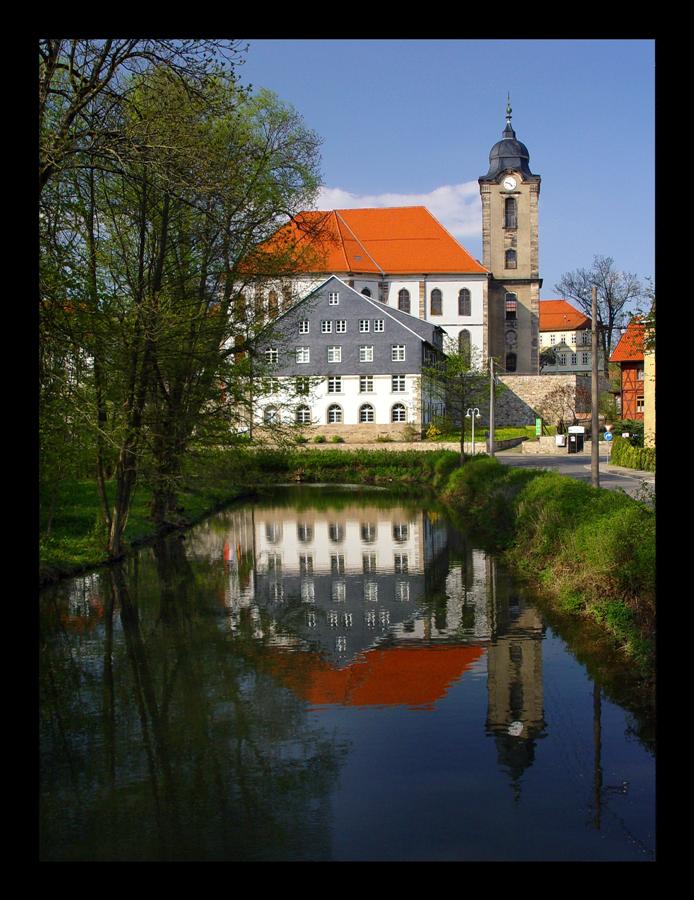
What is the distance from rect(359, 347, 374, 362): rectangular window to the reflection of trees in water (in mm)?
50343

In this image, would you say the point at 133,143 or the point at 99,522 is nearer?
the point at 133,143

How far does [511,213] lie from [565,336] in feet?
139

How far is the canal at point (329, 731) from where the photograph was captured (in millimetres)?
6438

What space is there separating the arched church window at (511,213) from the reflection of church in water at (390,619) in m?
60.2

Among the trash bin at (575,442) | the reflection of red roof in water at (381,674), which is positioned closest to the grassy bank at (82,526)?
the reflection of red roof in water at (381,674)

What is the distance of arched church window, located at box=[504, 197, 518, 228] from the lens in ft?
268

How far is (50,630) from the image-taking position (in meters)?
13.8

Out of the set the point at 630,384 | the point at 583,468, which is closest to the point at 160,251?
the point at 583,468

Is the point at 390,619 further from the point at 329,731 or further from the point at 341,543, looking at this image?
the point at 341,543

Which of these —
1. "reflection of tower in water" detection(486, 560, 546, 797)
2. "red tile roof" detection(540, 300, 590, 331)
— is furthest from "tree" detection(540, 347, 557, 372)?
"reflection of tower in water" detection(486, 560, 546, 797)
